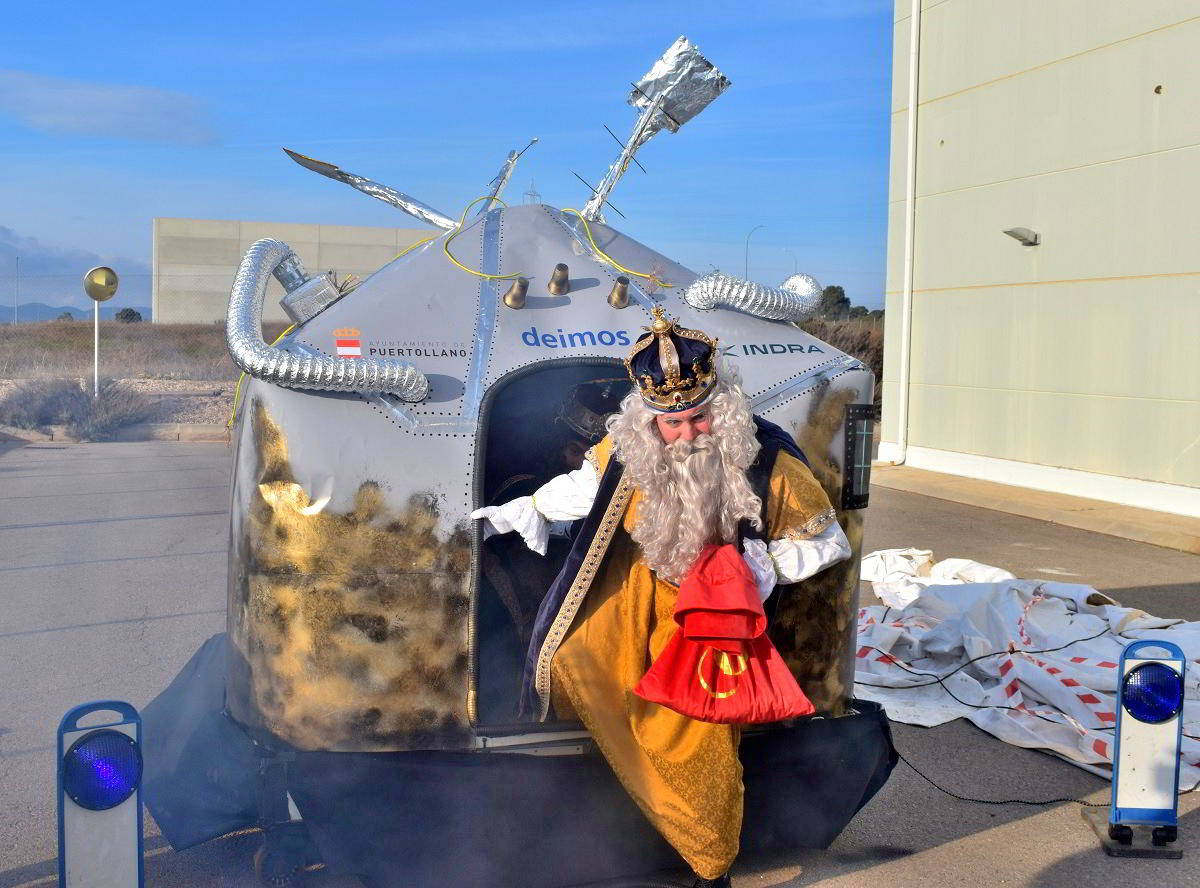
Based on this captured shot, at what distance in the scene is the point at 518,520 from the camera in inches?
133

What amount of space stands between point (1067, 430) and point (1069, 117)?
330cm

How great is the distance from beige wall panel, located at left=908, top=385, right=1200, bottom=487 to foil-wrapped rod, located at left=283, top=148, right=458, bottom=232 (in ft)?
28.2

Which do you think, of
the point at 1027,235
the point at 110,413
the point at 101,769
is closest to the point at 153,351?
the point at 110,413

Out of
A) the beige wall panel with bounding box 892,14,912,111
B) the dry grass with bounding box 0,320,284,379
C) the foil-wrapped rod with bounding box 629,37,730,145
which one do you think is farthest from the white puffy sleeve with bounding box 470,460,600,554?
the dry grass with bounding box 0,320,284,379

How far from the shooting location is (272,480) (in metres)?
3.29

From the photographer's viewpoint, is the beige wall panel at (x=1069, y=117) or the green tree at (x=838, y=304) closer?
the beige wall panel at (x=1069, y=117)

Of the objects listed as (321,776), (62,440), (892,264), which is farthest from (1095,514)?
(62,440)

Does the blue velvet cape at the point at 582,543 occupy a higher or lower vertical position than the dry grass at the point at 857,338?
lower

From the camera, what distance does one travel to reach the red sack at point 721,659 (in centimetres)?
307

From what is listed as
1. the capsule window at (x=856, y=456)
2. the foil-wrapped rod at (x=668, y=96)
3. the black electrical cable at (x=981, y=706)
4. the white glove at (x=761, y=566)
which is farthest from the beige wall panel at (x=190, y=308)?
the white glove at (x=761, y=566)

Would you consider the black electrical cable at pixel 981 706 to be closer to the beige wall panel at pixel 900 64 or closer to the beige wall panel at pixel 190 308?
the beige wall panel at pixel 900 64

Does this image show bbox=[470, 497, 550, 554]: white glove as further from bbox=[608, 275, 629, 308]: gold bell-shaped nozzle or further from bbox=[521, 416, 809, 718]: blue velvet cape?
bbox=[608, 275, 629, 308]: gold bell-shaped nozzle

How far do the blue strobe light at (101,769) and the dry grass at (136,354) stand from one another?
2379 centimetres

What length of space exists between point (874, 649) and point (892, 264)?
A: 35.0ft
